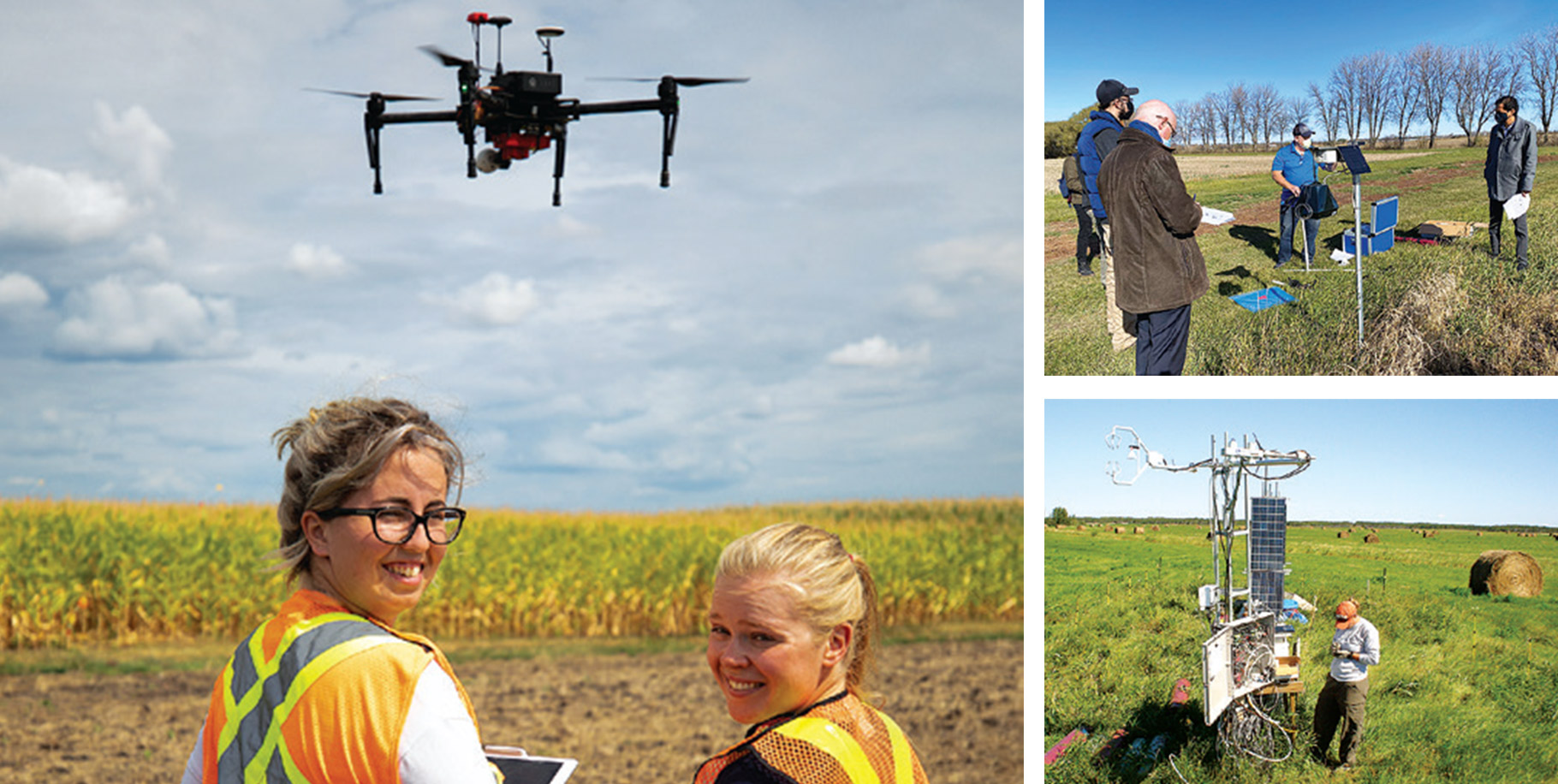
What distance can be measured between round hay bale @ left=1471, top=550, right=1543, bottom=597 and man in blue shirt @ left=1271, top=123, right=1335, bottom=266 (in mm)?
1750

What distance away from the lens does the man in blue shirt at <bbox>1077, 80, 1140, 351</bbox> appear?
6035mm

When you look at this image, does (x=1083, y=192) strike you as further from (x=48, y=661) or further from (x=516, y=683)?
(x=48, y=661)

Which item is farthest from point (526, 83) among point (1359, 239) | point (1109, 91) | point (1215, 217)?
point (1359, 239)

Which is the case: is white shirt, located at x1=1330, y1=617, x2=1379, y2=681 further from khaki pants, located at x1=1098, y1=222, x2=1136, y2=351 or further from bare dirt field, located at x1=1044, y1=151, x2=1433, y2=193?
bare dirt field, located at x1=1044, y1=151, x2=1433, y2=193

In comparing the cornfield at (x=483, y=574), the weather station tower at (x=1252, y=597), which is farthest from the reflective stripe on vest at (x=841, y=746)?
the cornfield at (x=483, y=574)

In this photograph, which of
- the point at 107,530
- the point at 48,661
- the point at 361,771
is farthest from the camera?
the point at 107,530

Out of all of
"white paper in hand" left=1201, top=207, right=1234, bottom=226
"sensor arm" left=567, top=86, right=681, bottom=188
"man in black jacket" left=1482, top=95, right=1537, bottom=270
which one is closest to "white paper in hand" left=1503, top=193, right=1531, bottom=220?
"man in black jacket" left=1482, top=95, right=1537, bottom=270

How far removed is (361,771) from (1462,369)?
589cm

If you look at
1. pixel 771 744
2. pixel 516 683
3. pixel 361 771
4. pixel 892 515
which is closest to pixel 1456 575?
pixel 771 744

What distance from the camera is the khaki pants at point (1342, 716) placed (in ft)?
19.3

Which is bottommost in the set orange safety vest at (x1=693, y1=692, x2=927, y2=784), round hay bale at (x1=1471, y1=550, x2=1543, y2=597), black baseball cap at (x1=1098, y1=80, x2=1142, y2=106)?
round hay bale at (x1=1471, y1=550, x2=1543, y2=597)

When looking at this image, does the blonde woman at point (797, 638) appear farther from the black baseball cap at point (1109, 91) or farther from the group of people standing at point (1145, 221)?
the black baseball cap at point (1109, 91)

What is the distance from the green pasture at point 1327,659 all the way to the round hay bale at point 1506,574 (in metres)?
0.04

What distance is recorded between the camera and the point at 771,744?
192cm
